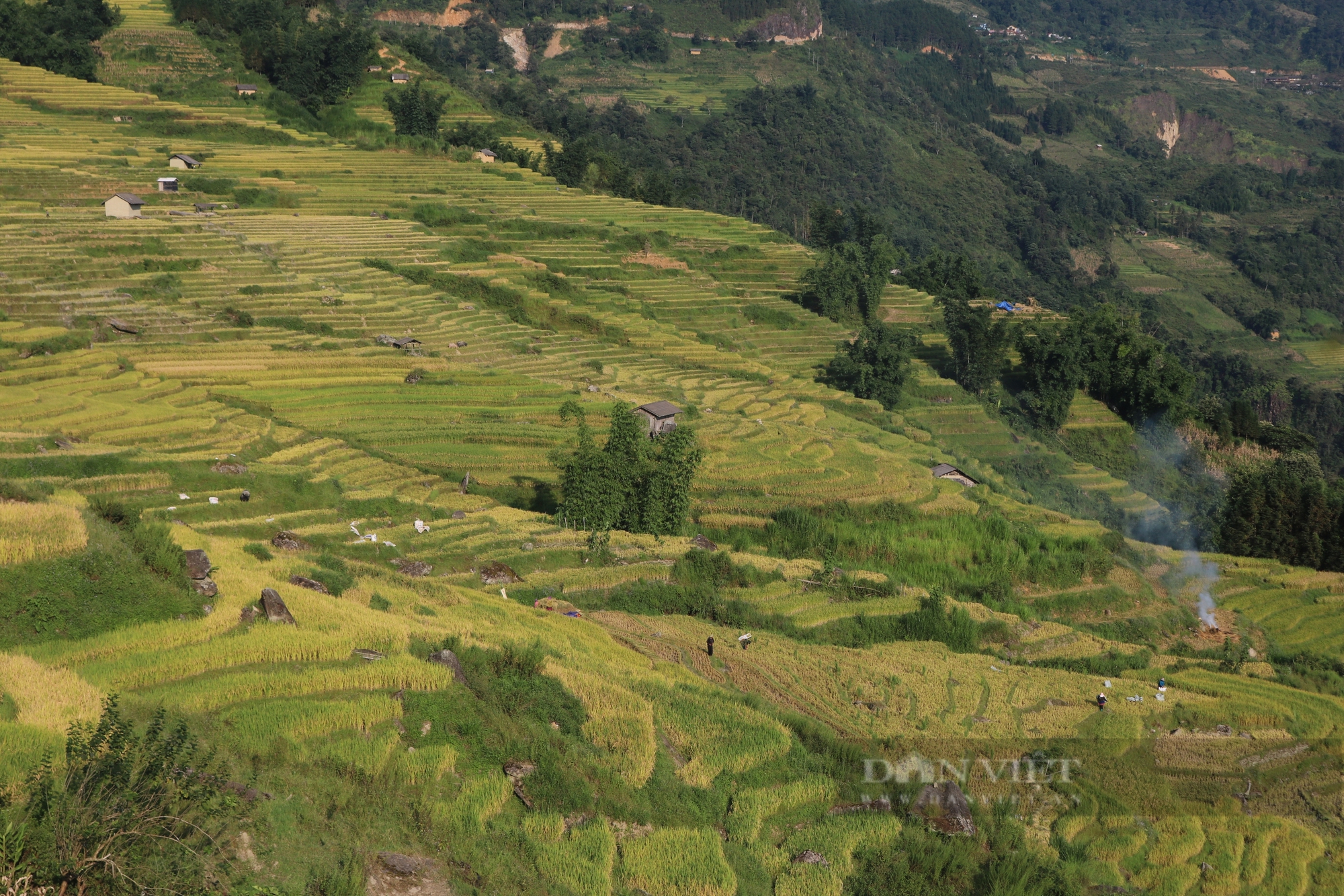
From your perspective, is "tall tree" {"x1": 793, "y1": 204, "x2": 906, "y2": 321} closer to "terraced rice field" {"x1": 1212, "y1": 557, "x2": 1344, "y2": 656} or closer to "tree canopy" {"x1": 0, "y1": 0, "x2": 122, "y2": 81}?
"terraced rice field" {"x1": 1212, "y1": 557, "x2": 1344, "y2": 656}

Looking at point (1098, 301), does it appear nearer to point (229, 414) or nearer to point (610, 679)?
point (229, 414)

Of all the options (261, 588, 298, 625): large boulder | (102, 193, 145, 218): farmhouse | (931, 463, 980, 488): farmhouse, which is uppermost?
(261, 588, 298, 625): large boulder

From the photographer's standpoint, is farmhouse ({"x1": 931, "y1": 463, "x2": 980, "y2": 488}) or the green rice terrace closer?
the green rice terrace

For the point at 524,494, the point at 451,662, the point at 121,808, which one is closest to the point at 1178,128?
the point at 524,494

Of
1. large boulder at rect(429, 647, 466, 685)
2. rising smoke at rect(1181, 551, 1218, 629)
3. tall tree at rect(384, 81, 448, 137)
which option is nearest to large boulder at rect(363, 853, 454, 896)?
large boulder at rect(429, 647, 466, 685)

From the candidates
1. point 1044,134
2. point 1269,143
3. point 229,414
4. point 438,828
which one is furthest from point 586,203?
point 1269,143

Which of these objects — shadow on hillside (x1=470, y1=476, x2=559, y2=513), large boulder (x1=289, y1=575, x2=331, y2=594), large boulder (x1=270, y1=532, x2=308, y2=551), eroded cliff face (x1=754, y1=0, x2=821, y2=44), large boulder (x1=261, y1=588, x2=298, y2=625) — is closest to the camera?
large boulder (x1=261, y1=588, x2=298, y2=625)

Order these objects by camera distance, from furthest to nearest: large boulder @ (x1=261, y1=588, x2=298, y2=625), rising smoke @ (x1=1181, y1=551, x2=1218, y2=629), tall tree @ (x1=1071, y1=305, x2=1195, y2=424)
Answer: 1. tall tree @ (x1=1071, y1=305, x2=1195, y2=424)
2. rising smoke @ (x1=1181, y1=551, x2=1218, y2=629)
3. large boulder @ (x1=261, y1=588, x2=298, y2=625)
